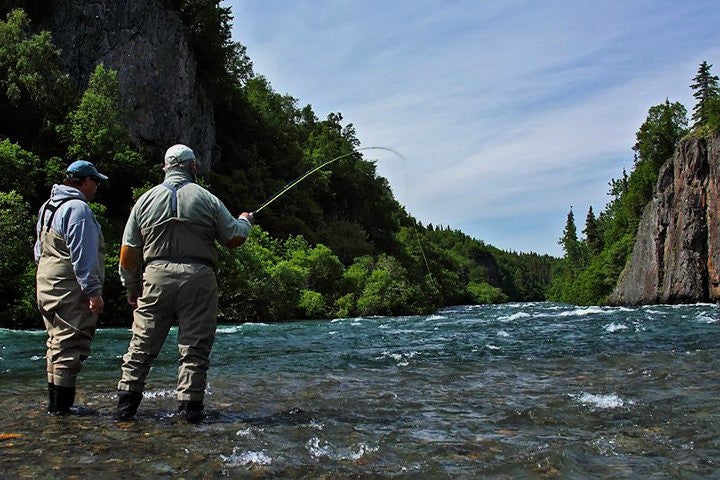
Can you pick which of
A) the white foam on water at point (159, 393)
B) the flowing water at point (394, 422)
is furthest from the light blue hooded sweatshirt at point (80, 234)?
the white foam on water at point (159, 393)

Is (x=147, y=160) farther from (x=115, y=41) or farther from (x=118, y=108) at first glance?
(x=115, y=41)

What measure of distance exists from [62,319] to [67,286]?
30cm

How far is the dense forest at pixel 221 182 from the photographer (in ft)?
93.2

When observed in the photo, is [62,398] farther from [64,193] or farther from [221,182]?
[221,182]

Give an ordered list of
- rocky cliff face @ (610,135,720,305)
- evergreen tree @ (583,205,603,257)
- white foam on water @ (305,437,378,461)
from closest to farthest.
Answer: white foam on water @ (305,437,378,461) < rocky cliff face @ (610,135,720,305) < evergreen tree @ (583,205,603,257)

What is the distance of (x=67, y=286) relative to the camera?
5.49 meters

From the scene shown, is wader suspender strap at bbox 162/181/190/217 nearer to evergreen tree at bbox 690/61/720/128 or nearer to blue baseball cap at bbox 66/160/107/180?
blue baseball cap at bbox 66/160/107/180

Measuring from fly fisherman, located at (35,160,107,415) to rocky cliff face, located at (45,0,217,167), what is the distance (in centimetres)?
3844

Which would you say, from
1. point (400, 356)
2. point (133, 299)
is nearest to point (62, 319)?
point (133, 299)

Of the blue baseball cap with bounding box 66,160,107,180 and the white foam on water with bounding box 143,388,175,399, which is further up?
the blue baseball cap with bounding box 66,160,107,180

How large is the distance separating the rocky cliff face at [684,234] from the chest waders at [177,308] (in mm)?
49308

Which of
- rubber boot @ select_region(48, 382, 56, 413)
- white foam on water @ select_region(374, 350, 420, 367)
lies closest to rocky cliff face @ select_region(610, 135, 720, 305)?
white foam on water @ select_region(374, 350, 420, 367)

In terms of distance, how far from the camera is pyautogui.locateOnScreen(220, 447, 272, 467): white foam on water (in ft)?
13.1

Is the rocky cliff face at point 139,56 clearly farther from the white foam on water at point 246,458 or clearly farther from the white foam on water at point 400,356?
the white foam on water at point 246,458
